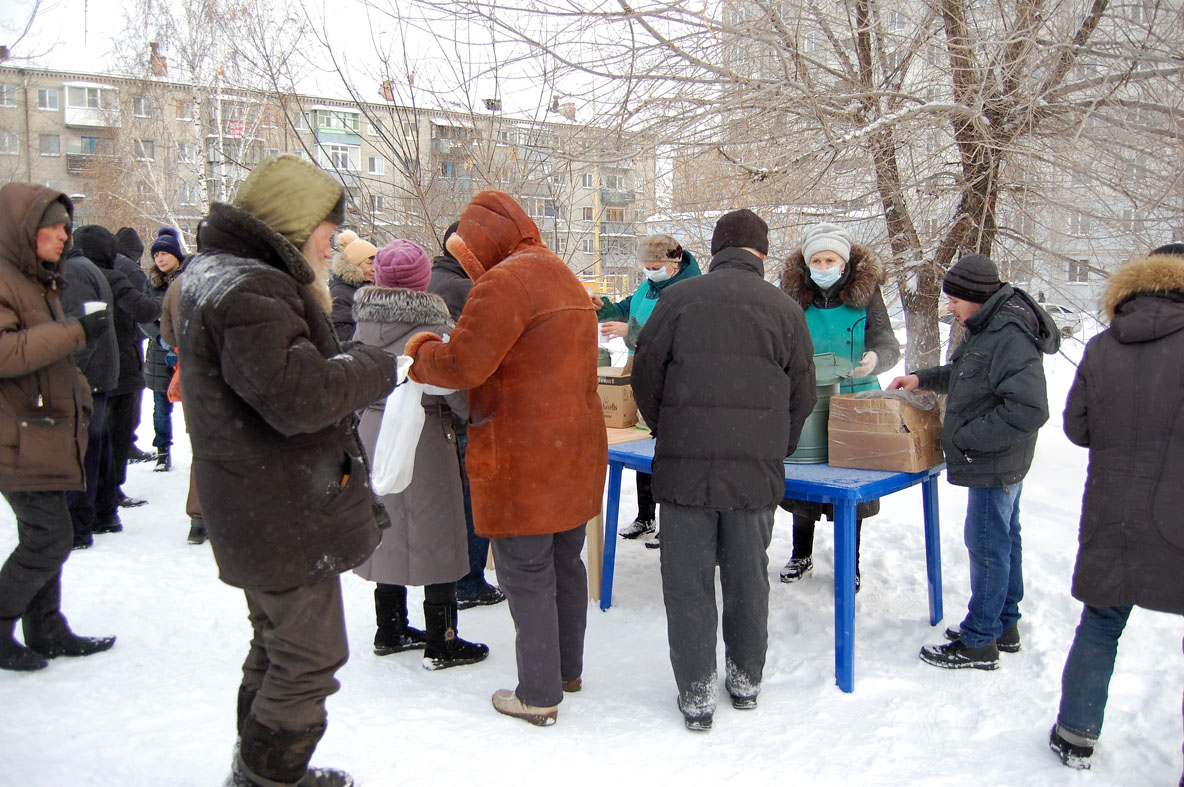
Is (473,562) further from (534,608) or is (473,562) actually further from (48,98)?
(48,98)

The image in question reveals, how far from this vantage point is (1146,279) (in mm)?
2652

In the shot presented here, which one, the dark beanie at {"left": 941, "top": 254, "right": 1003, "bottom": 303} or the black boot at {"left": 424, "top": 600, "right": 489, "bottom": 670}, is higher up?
the dark beanie at {"left": 941, "top": 254, "right": 1003, "bottom": 303}

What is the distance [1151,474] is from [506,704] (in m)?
2.37

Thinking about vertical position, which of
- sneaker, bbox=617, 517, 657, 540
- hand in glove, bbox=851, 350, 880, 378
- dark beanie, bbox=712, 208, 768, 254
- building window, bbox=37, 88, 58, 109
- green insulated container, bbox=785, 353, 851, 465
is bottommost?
sneaker, bbox=617, 517, 657, 540

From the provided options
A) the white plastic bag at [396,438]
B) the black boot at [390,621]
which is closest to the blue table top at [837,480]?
the white plastic bag at [396,438]

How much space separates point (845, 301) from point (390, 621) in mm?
2714

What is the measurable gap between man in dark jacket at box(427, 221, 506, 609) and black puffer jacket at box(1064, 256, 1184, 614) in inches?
107

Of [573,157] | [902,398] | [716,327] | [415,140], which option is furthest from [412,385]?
[415,140]

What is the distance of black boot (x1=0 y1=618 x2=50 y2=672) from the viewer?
10.7 feet

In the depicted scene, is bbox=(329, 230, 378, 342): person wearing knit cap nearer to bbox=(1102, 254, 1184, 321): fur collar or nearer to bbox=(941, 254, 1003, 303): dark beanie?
bbox=(941, 254, 1003, 303): dark beanie

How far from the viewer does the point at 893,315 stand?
7258mm

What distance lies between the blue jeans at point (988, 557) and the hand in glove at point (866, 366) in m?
0.78

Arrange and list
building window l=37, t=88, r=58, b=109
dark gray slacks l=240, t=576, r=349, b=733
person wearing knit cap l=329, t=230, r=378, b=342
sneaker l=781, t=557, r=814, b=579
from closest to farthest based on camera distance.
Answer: dark gray slacks l=240, t=576, r=349, b=733 < person wearing knit cap l=329, t=230, r=378, b=342 < sneaker l=781, t=557, r=814, b=579 < building window l=37, t=88, r=58, b=109

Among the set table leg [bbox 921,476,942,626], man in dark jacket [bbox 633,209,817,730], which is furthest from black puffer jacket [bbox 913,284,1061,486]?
man in dark jacket [bbox 633,209,817,730]
